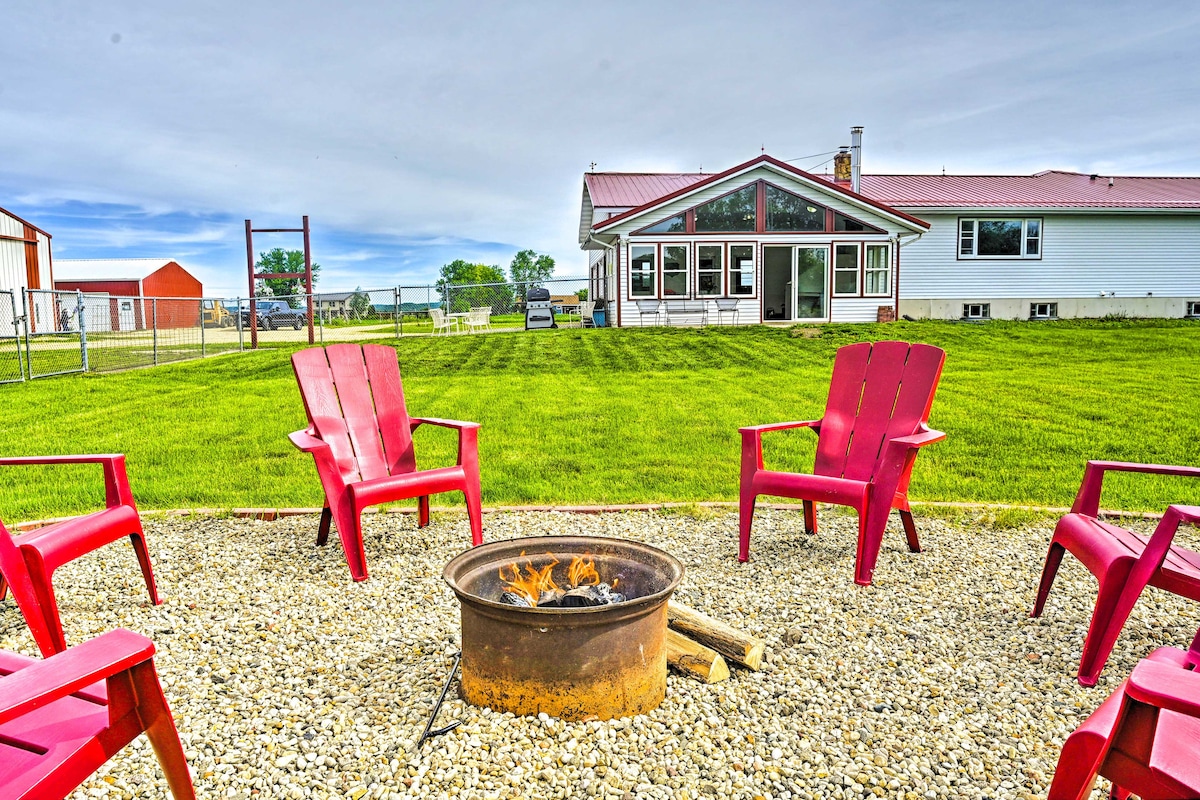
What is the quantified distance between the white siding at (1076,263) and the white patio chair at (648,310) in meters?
6.80

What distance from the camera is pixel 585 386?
9.80 meters

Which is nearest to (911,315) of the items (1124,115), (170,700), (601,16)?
(1124,115)

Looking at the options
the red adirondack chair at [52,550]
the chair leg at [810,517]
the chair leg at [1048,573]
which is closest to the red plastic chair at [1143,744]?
the chair leg at [1048,573]

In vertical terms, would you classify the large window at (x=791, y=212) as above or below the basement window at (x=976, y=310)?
above

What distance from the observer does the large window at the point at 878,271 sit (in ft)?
62.7

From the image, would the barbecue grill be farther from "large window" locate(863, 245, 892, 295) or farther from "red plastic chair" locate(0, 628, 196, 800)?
"red plastic chair" locate(0, 628, 196, 800)

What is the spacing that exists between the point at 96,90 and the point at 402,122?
611 cm

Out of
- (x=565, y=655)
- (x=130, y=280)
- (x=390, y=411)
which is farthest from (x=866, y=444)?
(x=130, y=280)

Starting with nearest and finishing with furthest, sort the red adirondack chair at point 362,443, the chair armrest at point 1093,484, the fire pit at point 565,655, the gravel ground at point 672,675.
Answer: the gravel ground at point 672,675, the fire pit at point 565,655, the chair armrest at point 1093,484, the red adirondack chair at point 362,443

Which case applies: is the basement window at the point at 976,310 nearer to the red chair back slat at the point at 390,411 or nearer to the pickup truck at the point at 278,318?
the red chair back slat at the point at 390,411

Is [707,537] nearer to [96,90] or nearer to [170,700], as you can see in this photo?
[170,700]

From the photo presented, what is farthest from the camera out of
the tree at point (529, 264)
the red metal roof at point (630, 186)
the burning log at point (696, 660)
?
the tree at point (529, 264)

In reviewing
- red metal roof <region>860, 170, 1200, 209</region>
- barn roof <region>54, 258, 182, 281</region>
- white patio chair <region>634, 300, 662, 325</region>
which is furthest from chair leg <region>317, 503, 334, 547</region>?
barn roof <region>54, 258, 182, 281</region>

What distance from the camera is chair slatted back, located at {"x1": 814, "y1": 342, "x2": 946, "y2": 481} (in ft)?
13.0
